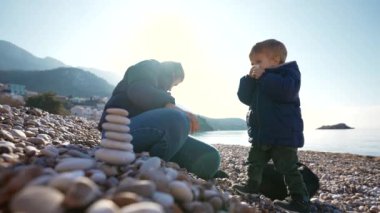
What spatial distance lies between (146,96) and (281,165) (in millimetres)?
1723

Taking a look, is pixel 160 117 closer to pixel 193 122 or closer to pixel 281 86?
pixel 193 122

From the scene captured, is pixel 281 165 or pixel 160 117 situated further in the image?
pixel 281 165

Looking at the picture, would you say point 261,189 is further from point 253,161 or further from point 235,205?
point 235,205

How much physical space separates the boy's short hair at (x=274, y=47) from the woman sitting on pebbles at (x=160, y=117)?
3.59 ft

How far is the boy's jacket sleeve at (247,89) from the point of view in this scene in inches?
175

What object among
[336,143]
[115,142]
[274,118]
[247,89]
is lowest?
[336,143]

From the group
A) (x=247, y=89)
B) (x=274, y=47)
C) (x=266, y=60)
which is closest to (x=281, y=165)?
(x=247, y=89)

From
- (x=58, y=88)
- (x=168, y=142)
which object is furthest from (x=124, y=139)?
(x=58, y=88)

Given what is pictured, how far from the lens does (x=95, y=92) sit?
12988 cm

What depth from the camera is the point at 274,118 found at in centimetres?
403

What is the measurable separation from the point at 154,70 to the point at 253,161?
5.39 ft

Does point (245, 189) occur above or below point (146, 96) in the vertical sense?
below

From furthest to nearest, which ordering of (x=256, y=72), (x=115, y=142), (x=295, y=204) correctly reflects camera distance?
(x=256, y=72)
(x=295, y=204)
(x=115, y=142)

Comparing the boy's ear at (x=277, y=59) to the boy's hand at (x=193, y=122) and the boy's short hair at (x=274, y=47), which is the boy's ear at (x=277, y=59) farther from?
the boy's hand at (x=193, y=122)
